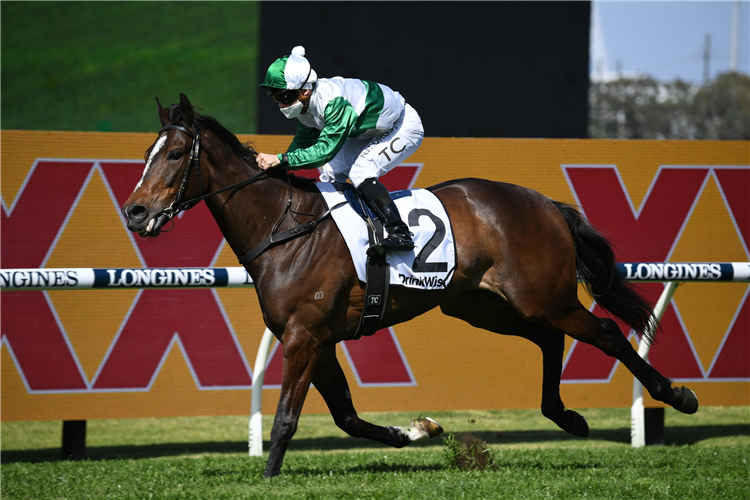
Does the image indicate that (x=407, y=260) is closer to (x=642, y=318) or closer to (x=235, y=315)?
(x=642, y=318)

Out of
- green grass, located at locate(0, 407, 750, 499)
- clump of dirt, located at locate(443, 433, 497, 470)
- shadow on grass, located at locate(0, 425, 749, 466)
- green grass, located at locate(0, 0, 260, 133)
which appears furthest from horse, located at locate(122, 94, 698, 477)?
green grass, located at locate(0, 0, 260, 133)

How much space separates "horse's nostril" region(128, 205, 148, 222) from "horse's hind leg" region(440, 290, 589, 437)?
1.86 meters

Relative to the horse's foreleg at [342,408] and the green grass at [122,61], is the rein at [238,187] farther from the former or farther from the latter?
the green grass at [122,61]

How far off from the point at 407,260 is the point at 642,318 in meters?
1.58

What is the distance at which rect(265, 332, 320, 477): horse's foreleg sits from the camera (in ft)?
12.8

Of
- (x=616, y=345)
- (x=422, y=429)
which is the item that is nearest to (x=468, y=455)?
(x=422, y=429)

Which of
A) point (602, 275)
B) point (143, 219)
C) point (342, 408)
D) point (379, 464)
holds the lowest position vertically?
point (379, 464)

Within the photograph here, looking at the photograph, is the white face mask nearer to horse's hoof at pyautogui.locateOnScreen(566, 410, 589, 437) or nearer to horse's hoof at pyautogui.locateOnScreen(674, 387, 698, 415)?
horse's hoof at pyautogui.locateOnScreen(566, 410, 589, 437)

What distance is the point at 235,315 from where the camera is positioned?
574 cm

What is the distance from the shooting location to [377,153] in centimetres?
431

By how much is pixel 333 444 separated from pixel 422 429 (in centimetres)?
194

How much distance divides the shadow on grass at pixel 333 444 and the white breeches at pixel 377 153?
2513 mm

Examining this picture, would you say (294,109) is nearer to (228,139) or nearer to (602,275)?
(228,139)

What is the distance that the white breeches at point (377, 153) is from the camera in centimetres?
427
